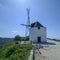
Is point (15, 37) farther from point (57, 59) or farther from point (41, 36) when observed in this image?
point (57, 59)

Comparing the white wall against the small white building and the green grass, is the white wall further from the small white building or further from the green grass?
the green grass

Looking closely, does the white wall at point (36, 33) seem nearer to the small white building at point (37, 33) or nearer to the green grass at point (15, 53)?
the small white building at point (37, 33)

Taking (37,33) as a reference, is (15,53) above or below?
below

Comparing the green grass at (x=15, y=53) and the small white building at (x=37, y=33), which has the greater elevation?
the small white building at (x=37, y=33)

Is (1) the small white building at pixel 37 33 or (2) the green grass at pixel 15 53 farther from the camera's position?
(1) the small white building at pixel 37 33

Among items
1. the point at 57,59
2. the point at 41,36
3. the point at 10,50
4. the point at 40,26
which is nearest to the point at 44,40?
the point at 41,36

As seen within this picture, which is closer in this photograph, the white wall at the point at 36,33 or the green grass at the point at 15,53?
the green grass at the point at 15,53

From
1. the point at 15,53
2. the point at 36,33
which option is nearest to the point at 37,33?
the point at 36,33

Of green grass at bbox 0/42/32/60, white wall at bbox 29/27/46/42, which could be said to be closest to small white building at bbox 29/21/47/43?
white wall at bbox 29/27/46/42

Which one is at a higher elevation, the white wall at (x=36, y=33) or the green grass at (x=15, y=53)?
the white wall at (x=36, y=33)

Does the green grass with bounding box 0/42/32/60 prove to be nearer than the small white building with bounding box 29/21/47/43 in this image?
Yes

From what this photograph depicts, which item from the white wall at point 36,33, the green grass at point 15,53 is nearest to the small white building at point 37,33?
the white wall at point 36,33

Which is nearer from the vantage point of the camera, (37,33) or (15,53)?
(15,53)

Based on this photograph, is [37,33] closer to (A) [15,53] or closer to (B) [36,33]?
(B) [36,33]
